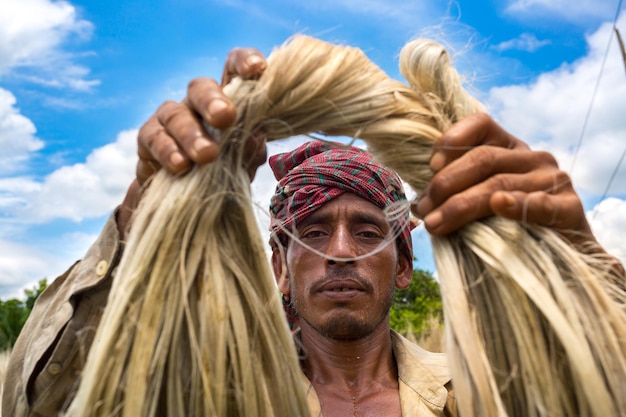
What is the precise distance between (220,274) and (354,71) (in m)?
0.68

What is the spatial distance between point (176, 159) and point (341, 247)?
129 cm

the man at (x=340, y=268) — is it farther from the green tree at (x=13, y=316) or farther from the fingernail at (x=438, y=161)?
the green tree at (x=13, y=316)

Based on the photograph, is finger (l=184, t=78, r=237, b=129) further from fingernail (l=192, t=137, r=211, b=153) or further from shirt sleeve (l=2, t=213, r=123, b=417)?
shirt sleeve (l=2, t=213, r=123, b=417)

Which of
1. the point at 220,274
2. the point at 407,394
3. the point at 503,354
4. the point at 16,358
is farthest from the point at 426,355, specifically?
the point at 16,358

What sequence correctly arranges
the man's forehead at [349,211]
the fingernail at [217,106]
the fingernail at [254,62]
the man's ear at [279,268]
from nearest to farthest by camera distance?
1. the fingernail at [217,106]
2. the fingernail at [254,62]
3. the man's forehead at [349,211]
4. the man's ear at [279,268]

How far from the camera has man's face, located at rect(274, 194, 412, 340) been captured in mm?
2623

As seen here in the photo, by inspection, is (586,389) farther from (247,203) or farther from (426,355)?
(426,355)

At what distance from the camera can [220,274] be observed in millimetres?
1461

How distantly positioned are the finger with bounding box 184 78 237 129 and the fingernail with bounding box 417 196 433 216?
570 millimetres

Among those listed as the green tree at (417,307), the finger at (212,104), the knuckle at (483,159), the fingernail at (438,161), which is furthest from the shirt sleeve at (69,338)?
the green tree at (417,307)

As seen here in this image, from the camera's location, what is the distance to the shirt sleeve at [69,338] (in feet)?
6.12

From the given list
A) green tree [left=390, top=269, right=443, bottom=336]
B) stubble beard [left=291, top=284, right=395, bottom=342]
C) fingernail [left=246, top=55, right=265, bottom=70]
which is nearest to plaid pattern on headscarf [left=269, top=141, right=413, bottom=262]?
stubble beard [left=291, top=284, right=395, bottom=342]

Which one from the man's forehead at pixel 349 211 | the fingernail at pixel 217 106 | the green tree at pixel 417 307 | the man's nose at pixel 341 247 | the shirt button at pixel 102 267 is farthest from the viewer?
the green tree at pixel 417 307

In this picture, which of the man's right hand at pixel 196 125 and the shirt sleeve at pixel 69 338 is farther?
the shirt sleeve at pixel 69 338
